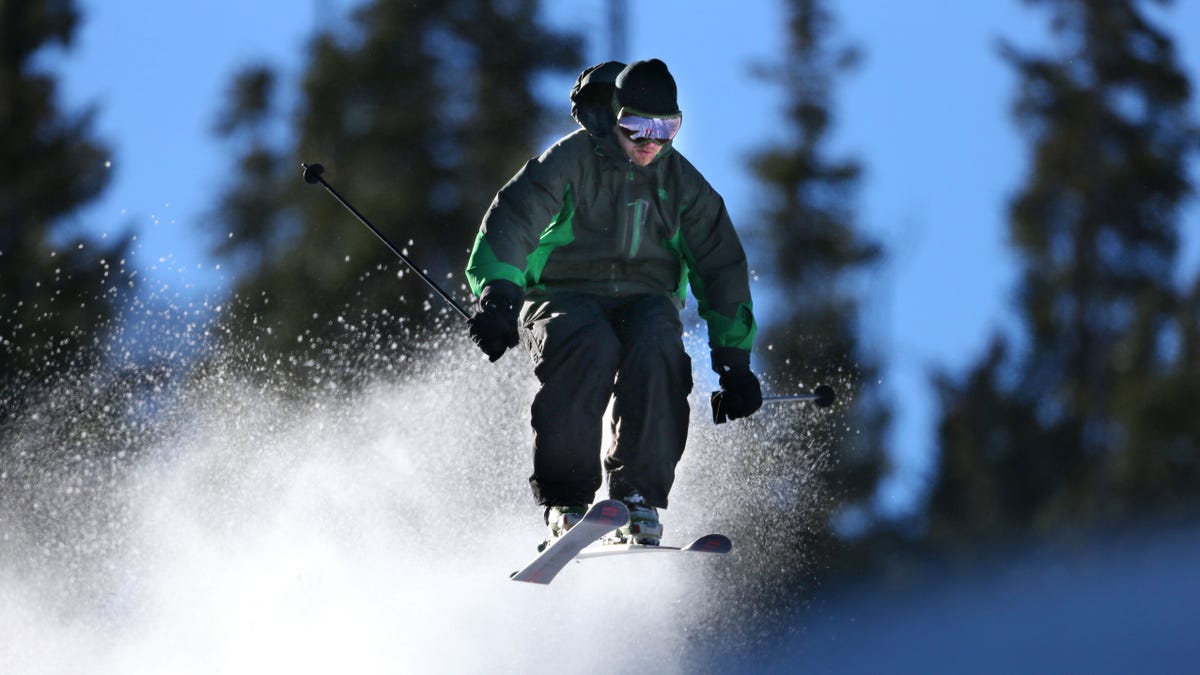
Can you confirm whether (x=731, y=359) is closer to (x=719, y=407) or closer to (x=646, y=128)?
(x=719, y=407)

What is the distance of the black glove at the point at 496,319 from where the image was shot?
21.3ft

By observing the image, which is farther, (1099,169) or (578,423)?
(1099,169)

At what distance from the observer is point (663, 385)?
6758mm

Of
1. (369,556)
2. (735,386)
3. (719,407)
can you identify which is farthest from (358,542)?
(735,386)

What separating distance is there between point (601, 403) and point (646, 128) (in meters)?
1.06

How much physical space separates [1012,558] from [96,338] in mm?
14962

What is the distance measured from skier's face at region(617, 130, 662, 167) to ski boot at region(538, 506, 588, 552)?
4.47 feet

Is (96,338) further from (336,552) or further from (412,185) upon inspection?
(336,552)

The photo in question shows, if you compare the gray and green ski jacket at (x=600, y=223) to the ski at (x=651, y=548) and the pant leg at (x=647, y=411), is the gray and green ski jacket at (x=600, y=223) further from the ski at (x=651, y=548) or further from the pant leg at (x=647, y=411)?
the ski at (x=651, y=548)

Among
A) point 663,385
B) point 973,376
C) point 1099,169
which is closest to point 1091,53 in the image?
point 1099,169

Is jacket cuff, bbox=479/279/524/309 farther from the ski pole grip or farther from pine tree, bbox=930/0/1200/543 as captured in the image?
pine tree, bbox=930/0/1200/543

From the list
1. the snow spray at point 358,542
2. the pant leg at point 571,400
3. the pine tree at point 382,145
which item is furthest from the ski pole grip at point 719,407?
the pine tree at point 382,145

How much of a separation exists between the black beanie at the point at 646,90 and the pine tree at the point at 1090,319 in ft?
73.3

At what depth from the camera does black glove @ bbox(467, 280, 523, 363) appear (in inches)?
256
